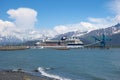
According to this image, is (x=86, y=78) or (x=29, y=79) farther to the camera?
(x=86, y=78)

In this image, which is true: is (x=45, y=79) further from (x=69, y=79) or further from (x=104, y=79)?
(x=104, y=79)


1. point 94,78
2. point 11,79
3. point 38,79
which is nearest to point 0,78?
point 11,79

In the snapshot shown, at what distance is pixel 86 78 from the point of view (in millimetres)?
48781

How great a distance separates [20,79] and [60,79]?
6.58 m

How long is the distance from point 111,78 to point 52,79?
35.6 feet

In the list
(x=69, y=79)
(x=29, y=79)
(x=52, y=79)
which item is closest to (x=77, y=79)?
(x=69, y=79)

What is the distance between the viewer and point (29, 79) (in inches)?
1598

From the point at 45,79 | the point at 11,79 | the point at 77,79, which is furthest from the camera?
the point at 77,79

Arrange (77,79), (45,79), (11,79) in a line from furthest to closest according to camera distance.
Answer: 1. (77,79)
2. (45,79)
3. (11,79)

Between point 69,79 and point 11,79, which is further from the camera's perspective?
point 69,79

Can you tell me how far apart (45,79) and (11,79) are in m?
5.29

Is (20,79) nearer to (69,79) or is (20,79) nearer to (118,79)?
(69,79)

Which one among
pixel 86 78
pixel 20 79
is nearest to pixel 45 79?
pixel 20 79

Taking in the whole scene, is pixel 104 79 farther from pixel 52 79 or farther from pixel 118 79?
pixel 52 79
